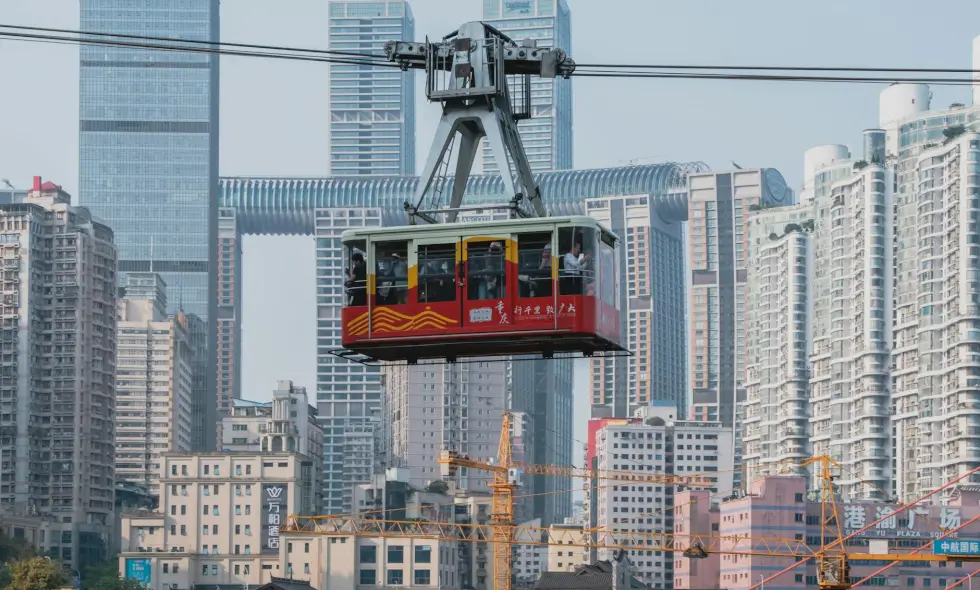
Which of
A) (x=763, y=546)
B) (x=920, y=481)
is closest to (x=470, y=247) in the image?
(x=763, y=546)

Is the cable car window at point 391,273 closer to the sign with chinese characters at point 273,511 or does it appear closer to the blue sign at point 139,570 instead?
the blue sign at point 139,570

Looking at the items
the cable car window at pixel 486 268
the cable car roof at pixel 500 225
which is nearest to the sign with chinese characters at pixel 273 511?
the cable car roof at pixel 500 225

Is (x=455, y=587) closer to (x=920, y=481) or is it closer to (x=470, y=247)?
(x=920, y=481)

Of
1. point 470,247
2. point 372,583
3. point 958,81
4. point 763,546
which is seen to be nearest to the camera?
point 470,247

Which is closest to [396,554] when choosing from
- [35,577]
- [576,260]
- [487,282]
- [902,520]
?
[35,577]

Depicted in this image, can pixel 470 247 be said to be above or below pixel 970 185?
below

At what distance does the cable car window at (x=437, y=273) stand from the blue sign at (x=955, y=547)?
60285 millimetres

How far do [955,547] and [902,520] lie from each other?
9367cm

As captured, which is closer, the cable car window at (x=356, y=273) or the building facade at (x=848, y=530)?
the cable car window at (x=356, y=273)

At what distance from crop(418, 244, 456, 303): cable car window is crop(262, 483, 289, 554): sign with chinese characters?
496 feet

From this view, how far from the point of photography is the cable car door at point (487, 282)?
4094 cm

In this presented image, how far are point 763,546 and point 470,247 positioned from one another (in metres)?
153

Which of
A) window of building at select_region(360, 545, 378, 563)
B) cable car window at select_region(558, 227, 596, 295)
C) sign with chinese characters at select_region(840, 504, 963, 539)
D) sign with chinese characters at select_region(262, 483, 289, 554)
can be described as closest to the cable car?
cable car window at select_region(558, 227, 596, 295)

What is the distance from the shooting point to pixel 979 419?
7520 inches
